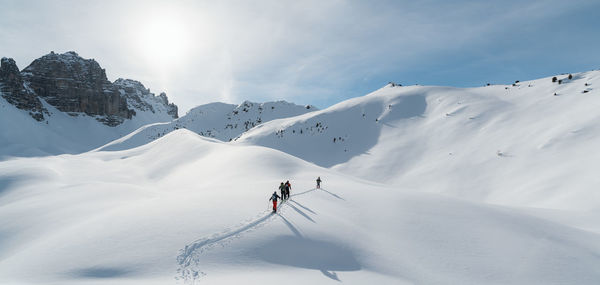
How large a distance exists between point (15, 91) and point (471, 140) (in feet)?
603

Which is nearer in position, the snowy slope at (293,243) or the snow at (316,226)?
the snowy slope at (293,243)

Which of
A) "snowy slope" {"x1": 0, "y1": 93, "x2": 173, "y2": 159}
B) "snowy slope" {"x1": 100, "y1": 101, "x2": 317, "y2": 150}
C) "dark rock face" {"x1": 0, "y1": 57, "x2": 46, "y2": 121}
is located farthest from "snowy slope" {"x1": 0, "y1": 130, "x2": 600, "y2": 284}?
"dark rock face" {"x1": 0, "y1": 57, "x2": 46, "y2": 121}

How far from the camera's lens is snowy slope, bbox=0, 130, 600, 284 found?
859 centimetres

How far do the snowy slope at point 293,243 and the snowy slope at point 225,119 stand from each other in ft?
350

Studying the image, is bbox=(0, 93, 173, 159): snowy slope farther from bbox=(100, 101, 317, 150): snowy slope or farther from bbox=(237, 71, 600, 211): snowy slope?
bbox=(237, 71, 600, 211): snowy slope

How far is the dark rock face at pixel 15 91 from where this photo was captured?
11456 centimetres

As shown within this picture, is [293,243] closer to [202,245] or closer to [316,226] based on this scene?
[316,226]

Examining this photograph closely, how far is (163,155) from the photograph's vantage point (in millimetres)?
49594

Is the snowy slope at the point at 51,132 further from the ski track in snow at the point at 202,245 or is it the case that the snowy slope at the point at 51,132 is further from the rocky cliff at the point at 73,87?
the ski track in snow at the point at 202,245

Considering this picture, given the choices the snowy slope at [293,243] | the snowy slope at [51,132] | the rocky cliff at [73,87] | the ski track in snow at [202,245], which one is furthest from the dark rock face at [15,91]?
the ski track in snow at [202,245]

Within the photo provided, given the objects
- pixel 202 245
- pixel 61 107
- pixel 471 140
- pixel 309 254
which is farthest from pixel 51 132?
pixel 471 140

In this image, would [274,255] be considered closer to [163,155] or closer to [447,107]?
[163,155]

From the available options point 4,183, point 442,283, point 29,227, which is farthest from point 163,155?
point 442,283

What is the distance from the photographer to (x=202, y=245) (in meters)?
9.74
